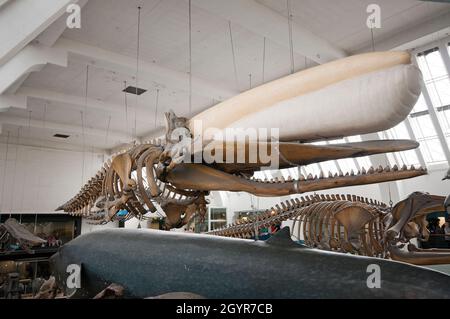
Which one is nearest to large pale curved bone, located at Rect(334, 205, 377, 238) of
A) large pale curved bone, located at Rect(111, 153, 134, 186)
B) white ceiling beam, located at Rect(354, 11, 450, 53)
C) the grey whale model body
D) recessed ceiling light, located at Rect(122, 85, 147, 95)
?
the grey whale model body

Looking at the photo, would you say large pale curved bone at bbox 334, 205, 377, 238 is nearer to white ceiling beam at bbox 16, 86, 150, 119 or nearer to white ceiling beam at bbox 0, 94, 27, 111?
white ceiling beam at bbox 0, 94, 27, 111

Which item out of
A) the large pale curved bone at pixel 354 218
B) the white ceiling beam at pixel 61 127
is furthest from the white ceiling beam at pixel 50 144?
the large pale curved bone at pixel 354 218

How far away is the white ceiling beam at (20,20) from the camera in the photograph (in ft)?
18.0

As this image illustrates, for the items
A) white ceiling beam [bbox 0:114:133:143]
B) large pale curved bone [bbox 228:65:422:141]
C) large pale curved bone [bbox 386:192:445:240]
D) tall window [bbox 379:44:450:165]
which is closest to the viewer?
large pale curved bone [bbox 228:65:422:141]

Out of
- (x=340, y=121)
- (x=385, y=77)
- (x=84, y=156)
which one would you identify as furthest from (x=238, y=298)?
(x=84, y=156)

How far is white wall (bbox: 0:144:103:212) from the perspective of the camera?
20016 millimetres

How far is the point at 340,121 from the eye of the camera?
1.78m

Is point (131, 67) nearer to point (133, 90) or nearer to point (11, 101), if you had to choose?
point (133, 90)

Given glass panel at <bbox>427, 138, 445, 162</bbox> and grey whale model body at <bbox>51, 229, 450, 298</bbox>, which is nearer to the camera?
grey whale model body at <bbox>51, 229, 450, 298</bbox>

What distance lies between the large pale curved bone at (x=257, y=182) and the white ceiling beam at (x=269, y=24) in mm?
6077

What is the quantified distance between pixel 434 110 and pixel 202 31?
9.34 metres

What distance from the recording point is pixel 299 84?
189 cm

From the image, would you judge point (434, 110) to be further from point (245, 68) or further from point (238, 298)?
point (238, 298)

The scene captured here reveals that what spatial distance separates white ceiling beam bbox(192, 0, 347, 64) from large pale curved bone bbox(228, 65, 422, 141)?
6.59 meters
